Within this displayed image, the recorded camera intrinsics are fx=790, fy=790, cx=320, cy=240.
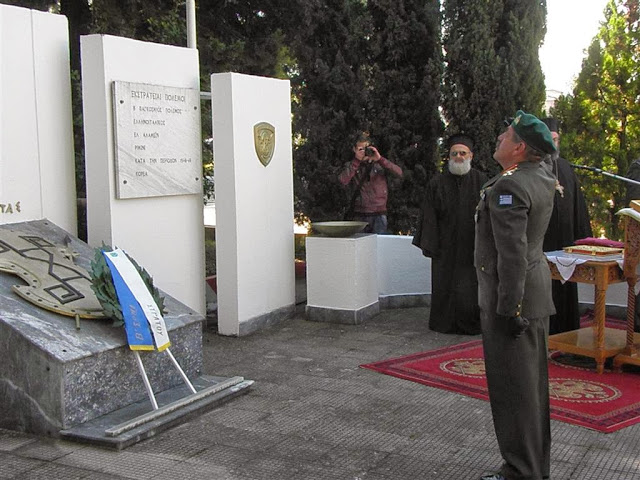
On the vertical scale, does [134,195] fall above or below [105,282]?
above

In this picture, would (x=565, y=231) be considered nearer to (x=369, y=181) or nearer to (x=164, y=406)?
(x=369, y=181)

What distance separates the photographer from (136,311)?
15.8 feet

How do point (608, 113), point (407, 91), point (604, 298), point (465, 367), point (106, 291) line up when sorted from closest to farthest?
point (106, 291), point (604, 298), point (465, 367), point (608, 113), point (407, 91)

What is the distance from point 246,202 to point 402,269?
A: 7.08 ft

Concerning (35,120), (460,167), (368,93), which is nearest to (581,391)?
(460,167)

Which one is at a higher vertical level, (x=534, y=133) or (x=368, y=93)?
(x=368, y=93)

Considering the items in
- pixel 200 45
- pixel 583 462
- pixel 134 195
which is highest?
pixel 200 45

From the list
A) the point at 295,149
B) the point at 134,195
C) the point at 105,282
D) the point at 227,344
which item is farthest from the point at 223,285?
the point at 295,149

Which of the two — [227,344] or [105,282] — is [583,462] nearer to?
[105,282]

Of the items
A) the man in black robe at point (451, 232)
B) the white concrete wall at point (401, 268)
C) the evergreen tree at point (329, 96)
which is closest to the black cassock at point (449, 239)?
the man in black robe at point (451, 232)

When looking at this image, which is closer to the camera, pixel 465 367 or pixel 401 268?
pixel 465 367

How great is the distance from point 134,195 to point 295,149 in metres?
4.12

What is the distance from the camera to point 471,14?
9367 millimetres

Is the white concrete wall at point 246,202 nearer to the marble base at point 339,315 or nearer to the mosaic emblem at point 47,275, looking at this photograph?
the marble base at point 339,315
